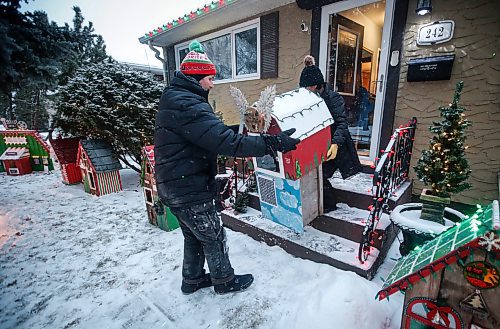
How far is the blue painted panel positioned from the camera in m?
2.57

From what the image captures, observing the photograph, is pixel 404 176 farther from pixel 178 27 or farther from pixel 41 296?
pixel 178 27

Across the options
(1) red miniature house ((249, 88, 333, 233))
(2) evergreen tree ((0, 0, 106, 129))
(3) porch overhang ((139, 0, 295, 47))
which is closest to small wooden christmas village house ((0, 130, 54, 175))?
(3) porch overhang ((139, 0, 295, 47))

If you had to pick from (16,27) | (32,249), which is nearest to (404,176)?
(16,27)

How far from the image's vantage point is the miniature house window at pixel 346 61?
505cm

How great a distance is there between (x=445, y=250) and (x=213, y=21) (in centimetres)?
644

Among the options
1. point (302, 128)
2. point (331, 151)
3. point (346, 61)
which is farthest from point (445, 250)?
point (346, 61)

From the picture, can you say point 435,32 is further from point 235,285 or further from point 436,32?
point 235,285

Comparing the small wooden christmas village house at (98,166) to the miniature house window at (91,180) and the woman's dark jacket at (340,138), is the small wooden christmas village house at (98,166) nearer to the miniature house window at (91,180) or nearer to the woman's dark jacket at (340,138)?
the miniature house window at (91,180)

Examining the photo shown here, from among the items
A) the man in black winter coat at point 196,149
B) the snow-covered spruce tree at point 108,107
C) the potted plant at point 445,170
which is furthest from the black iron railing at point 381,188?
the snow-covered spruce tree at point 108,107

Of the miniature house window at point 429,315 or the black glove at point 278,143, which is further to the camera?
the black glove at point 278,143

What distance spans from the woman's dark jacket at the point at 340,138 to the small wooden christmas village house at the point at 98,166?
15.3 feet

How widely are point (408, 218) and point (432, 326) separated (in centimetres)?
124

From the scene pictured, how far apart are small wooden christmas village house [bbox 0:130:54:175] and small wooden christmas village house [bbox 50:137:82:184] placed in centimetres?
228

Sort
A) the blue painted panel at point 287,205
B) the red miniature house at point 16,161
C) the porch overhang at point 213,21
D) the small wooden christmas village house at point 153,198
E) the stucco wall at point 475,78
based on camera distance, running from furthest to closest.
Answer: the red miniature house at point 16,161 → the porch overhang at point 213,21 → the small wooden christmas village house at point 153,198 → the stucco wall at point 475,78 → the blue painted panel at point 287,205
